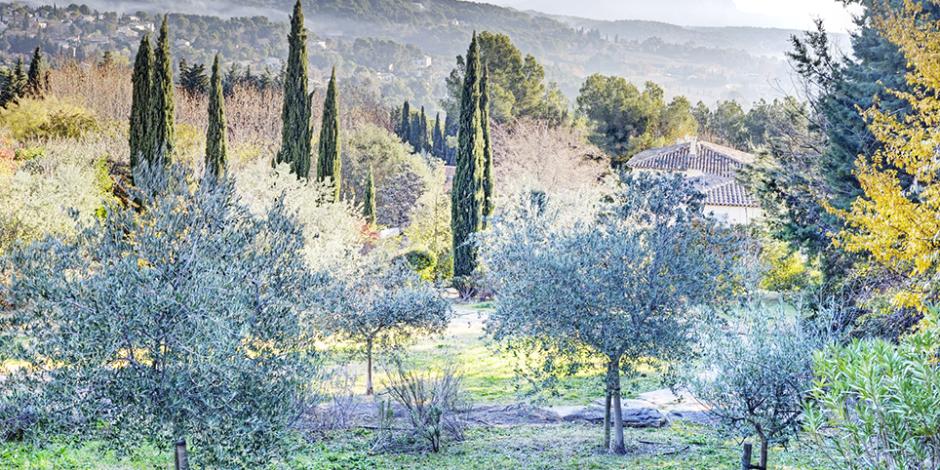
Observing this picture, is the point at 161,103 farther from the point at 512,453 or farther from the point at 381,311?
the point at 512,453

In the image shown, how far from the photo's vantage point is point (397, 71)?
103312 mm

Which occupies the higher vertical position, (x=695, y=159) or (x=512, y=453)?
(x=695, y=159)

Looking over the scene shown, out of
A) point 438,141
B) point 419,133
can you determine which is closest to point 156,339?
point 419,133

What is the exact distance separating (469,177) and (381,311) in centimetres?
1458

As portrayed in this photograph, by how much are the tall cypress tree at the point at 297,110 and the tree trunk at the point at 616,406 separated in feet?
60.1

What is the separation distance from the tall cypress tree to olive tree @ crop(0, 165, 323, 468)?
65.7 ft

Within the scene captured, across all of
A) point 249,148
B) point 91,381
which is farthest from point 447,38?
point 91,381

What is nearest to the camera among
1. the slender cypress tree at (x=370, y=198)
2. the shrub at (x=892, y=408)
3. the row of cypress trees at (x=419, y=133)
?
the shrub at (x=892, y=408)

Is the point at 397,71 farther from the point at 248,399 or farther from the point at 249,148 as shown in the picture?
the point at 248,399

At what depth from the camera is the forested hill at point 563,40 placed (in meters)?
104

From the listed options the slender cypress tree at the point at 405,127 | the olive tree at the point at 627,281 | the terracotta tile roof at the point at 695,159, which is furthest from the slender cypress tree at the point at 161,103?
the slender cypress tree at the point at 405,127

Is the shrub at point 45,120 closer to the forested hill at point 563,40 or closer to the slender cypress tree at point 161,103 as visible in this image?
the slender cypress tree at point 161,103

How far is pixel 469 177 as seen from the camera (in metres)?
26.3

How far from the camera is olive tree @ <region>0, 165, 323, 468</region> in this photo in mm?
5125
